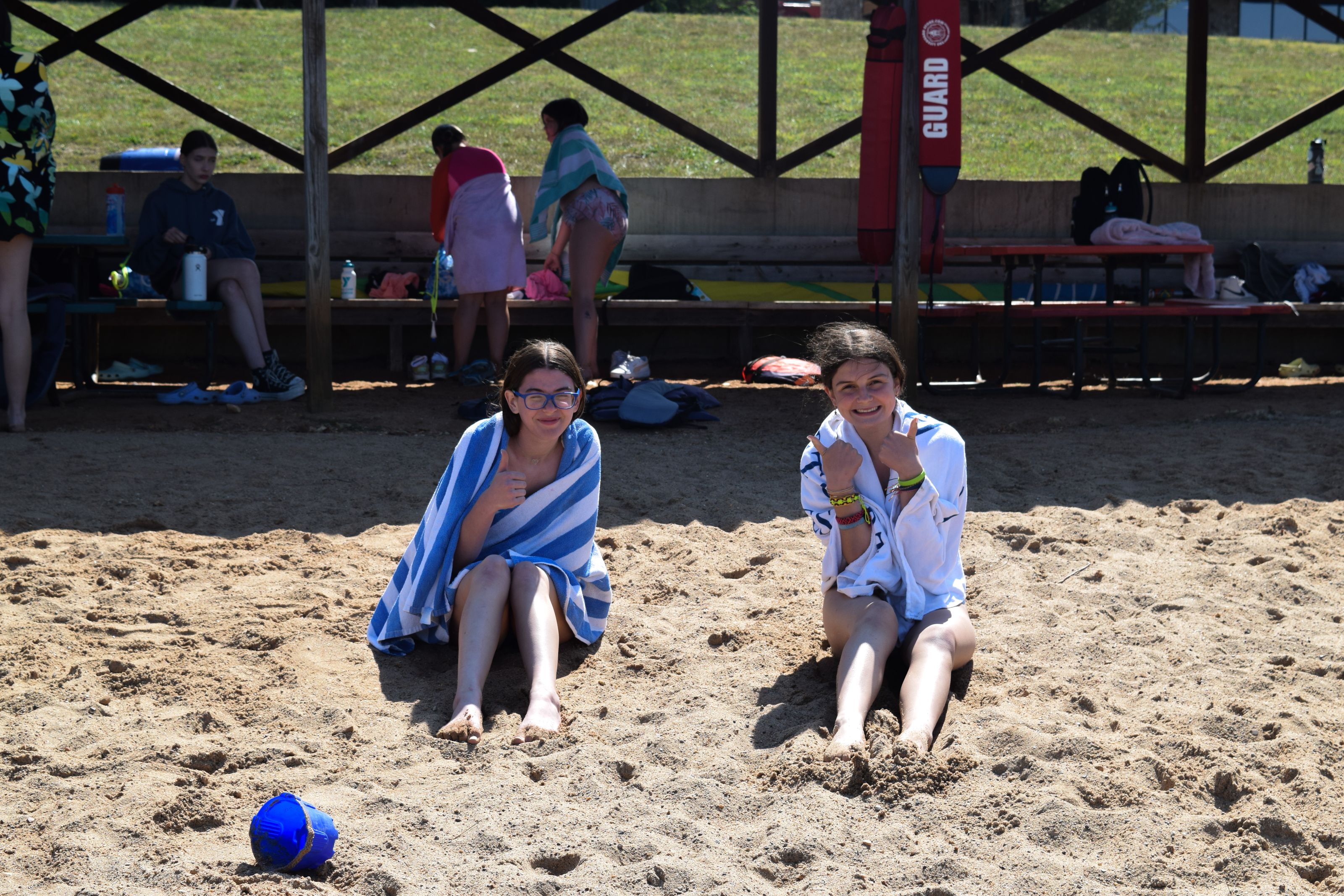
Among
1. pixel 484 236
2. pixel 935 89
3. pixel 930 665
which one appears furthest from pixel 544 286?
pixel 930 665

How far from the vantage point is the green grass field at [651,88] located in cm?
1625

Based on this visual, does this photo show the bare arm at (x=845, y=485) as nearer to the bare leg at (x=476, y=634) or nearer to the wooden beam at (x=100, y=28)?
the bare leg at (x=476, y=634)

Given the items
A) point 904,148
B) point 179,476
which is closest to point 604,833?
point 179,476

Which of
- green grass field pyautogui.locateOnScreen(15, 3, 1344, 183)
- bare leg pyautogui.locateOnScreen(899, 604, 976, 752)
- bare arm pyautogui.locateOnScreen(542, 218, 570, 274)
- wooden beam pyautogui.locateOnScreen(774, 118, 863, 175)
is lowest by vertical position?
bare leg pyautogui.locateOnScreen(899, 604, 976, 752)

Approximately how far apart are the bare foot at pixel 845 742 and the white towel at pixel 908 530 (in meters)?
0.46

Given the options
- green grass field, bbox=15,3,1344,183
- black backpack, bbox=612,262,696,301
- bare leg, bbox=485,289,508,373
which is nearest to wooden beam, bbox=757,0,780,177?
black backpack, bbox=612,262,696,301

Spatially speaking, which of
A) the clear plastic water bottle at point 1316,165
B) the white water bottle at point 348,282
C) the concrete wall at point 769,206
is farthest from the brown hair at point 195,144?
the clear plastic water bottle at point 1316,165

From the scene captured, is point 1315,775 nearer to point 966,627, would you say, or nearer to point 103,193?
point 966,627

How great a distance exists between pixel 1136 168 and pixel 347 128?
38.9 feet

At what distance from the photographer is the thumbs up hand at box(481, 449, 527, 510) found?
327 centimetres

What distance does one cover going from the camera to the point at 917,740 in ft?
9.10

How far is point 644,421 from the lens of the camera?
6371 mm

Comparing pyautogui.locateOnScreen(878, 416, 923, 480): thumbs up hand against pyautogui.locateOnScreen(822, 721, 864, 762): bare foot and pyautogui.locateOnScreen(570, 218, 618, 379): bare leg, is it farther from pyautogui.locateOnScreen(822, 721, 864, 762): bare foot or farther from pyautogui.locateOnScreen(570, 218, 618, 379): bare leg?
pyautogui.locateOnScreen(570, 218, 618, 379): bare leg

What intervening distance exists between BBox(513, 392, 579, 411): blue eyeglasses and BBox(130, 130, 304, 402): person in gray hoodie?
13.8 feet
